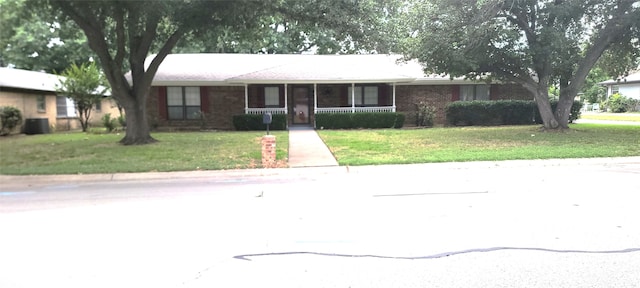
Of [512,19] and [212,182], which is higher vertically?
[512,19]

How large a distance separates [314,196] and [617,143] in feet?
36.2

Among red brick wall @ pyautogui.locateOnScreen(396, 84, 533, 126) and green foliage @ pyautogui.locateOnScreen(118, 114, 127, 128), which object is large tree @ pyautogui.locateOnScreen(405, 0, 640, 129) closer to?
red brick wall @ pyautogui.locateOnScreen(396, 84, 533, 126)

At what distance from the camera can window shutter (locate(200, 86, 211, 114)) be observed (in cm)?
2394

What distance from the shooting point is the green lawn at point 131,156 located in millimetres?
10969

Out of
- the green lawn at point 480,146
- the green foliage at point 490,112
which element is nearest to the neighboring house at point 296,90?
the green foliage at point 490,112

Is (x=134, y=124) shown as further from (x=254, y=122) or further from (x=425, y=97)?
(x=425, y=97)

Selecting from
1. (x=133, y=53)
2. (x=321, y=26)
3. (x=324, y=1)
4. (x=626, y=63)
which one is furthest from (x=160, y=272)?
(x=626, y=63)

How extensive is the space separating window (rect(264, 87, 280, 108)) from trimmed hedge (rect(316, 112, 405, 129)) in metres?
3.29

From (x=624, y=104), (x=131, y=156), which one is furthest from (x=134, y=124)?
(x=624, y=104)

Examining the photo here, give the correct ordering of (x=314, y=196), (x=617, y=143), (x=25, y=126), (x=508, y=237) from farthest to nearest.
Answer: (x=25, y=126)
(x=617, y=143)
(x=314, y=196)
(x=508, y=237)

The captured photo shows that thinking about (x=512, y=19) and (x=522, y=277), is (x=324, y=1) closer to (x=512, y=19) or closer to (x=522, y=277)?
(x=512, y=19)

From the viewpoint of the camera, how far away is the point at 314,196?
769 cm

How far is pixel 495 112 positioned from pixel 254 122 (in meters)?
12.0

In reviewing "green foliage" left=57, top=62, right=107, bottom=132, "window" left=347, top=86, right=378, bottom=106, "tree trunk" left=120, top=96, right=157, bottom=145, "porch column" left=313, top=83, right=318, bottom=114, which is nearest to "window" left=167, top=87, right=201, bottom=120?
"green foliage" left=57, top=62, right=107, bottom=132
